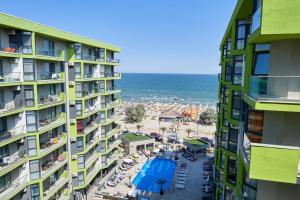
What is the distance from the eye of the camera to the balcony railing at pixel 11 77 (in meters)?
19.5

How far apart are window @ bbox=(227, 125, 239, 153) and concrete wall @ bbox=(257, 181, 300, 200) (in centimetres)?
1034

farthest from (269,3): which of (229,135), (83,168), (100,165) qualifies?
(100,165)

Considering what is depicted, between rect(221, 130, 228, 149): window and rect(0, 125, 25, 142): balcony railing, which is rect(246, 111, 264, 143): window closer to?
rect(221, 130, 228, 149): window

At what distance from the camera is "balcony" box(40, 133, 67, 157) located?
24.1m

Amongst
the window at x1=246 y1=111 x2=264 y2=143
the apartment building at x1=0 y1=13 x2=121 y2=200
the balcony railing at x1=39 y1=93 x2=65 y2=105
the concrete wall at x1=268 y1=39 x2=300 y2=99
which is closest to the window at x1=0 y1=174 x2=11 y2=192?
the apartment building at x1=0 y1=13 x2=121 y2=200

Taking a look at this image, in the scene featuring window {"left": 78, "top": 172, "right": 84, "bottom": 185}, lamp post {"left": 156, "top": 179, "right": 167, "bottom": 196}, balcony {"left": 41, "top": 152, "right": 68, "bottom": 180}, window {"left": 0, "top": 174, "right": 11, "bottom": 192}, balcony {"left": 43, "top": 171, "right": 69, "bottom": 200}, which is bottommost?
lamp post {"left": 156, "top": 179, "right": 167, "bottom": 196}

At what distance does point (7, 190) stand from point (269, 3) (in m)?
22.0

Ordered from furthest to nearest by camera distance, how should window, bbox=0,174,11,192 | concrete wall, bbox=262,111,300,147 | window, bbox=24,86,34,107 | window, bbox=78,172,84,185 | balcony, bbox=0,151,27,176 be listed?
window, bbox=78,172,84,185, window, bbox=24,86,34,107, window, bbox=0,174,11,192, balcony, bbox=0,151,27,176, concrete wall, bbox=262,111,300,147

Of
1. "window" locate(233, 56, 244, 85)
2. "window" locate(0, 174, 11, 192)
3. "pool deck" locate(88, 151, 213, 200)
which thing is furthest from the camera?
"pool deck" locate(88, 151, 213, 200)

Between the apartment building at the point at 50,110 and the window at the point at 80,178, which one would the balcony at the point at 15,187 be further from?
the window at the point at 80,178

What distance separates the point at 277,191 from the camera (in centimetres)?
929

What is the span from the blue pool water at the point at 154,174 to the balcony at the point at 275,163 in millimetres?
30090

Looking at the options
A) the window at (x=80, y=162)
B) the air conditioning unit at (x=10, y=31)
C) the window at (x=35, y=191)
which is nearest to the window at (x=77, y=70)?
the air conditioning unit at (x=10, y=31)

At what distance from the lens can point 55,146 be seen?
85.3 feet
